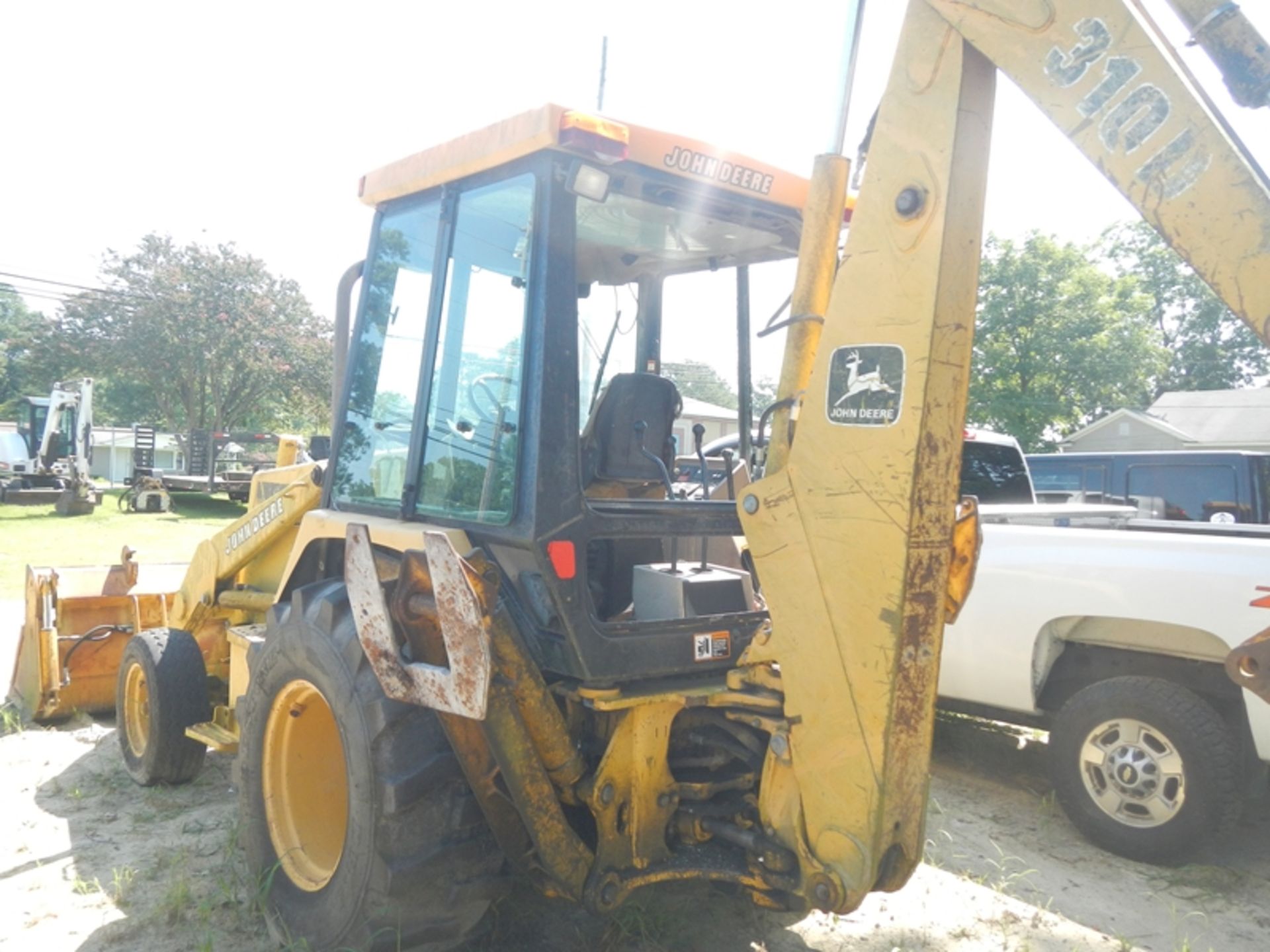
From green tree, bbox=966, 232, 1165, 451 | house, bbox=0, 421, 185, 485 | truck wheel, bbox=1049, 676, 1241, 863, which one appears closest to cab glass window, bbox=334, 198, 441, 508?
truck wheel, bbox=1049, 676, 1241, 863

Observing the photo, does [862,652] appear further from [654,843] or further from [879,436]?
[654,843]

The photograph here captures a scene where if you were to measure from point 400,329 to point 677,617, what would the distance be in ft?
4.80

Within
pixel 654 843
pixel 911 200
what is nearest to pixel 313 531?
pixel 654 843

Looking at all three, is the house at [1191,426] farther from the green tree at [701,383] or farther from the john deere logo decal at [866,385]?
the john deere logo decal at [866,385]

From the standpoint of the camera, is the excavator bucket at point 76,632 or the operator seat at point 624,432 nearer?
the operator seat at point 624,432

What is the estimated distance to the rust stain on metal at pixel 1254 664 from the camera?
6.08ft

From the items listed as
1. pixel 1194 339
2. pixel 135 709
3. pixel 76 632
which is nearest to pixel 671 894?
pixel 135 709

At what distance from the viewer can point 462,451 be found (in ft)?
9.67

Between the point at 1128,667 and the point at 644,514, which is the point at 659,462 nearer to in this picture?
the point at 644,514

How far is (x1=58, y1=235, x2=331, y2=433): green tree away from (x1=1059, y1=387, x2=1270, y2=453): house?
2351 centimetres

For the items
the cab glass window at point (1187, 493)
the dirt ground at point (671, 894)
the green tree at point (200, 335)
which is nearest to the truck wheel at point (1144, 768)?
the dirt ground at point (671, 894)

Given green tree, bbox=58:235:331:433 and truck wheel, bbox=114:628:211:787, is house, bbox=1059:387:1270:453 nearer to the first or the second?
green tree, bbox=58:235:331:433

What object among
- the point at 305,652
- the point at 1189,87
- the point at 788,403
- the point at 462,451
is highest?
the point at 1189,87

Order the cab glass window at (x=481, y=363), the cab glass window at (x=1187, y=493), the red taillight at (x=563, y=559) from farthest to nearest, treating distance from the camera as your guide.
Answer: the cab glass window at (x=1187, y=493) → the cab glass window at (x=481, y=363) → the red taillight at (x=563, y=559)
